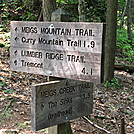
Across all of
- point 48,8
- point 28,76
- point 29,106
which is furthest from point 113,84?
point 29,106

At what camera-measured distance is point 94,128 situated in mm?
5047

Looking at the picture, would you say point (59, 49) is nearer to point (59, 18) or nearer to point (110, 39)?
point (59, 18)

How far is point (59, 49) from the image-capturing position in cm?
238

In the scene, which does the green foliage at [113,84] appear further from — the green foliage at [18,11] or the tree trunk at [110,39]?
the green foliage at [18,11]

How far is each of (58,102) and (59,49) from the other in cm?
57

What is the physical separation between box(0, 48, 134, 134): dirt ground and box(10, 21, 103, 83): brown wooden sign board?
88.1 inches

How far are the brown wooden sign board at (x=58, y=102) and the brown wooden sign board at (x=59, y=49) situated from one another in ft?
0.63

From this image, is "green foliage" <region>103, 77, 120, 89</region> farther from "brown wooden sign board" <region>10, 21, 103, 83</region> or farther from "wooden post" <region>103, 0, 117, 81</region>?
"brown wooden sign board" <region>10, 21, 103, 83</region>

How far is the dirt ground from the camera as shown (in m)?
4.79

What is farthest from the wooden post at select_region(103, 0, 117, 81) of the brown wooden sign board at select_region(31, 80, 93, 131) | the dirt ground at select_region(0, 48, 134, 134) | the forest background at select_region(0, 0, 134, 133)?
the brown wooden sign board at select_region(31, 80, 93, 131)

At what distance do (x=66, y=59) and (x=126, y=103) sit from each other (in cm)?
539

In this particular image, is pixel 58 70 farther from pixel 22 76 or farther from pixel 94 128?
pixel 22 76

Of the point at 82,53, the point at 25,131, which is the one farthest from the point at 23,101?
the point at 82,53

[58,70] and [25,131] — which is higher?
[58,70]
